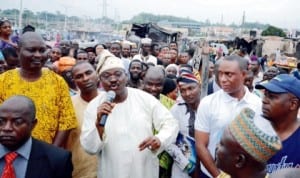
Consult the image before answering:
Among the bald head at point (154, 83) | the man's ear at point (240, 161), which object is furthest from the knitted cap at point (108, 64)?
the man's ear at point (240, 161)

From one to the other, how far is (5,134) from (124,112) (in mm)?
1255

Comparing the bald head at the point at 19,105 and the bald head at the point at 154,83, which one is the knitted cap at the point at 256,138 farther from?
the bald head at the point at 154,83

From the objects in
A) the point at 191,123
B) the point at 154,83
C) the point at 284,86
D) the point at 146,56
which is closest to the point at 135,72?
the point at 154,83

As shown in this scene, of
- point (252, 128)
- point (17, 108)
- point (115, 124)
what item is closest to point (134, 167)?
point (115, 124)

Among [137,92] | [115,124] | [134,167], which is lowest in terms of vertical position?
[134,167]

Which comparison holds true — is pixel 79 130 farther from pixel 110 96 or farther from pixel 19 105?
pixel 19 105

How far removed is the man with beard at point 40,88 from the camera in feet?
12.4

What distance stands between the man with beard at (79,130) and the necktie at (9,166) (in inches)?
49.1

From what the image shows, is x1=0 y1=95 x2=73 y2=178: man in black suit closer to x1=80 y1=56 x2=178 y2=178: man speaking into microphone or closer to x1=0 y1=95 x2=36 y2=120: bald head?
x1=0 y1=95 x2=36 y2=120: bald head

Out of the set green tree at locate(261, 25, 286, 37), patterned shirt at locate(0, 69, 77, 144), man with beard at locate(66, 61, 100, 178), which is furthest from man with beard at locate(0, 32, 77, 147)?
green tree at locate(261, 25, 286, 37)

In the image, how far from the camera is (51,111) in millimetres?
3879

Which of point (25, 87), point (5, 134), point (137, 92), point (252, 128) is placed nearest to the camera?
point (252, 128)

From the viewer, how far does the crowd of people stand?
3.03 meters

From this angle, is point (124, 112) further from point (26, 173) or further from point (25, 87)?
point (26, 173)
